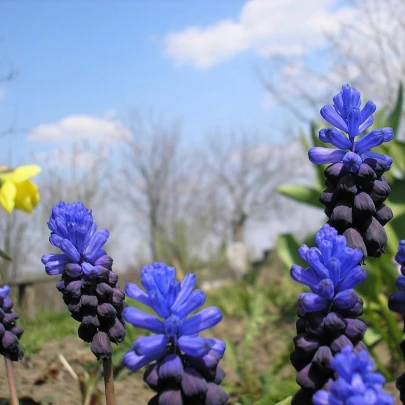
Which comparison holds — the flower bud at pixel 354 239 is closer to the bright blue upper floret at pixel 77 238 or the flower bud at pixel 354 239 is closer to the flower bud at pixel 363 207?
the flower bud at pixel 363 207

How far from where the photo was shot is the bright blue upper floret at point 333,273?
1.01m

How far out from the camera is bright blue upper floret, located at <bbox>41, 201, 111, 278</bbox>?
1.28 meters

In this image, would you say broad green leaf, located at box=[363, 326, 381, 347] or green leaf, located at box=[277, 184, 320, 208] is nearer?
broad green leaf, located at box=[363, 326, 381, 347]

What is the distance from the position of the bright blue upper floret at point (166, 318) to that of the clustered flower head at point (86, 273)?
1.09ft

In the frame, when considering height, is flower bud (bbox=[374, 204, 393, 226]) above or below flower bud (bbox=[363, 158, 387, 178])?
below

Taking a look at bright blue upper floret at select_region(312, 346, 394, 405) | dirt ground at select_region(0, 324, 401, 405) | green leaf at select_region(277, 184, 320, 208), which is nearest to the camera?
bright blue upper floret at select_region(312, 346, 394, 405)

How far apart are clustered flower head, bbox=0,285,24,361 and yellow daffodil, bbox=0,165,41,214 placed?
88cm

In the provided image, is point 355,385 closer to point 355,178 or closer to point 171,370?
point 171,370

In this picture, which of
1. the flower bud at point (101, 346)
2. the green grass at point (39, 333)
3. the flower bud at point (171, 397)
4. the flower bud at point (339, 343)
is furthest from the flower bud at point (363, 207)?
the green grass at point (39, 333)

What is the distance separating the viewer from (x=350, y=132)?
4.12 ft

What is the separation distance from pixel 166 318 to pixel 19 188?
1.72m

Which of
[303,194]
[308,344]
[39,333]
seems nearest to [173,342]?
[308,344]

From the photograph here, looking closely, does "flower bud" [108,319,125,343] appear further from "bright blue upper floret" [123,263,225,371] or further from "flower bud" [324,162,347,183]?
"flower bud" [324,162,347,183]

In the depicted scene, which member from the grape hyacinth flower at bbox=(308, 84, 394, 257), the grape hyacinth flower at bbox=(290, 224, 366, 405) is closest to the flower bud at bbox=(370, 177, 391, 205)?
the grape hyacinth flower at bbox=(308, 84, 394, 257)
